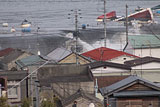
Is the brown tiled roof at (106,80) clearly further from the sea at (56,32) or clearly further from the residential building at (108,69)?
the sea at (56,32)

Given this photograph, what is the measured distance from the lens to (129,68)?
29.9 ft

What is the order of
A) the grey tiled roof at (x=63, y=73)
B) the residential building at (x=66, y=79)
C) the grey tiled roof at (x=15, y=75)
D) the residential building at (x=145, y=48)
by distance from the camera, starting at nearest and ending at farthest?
the residential building at (x=66, y=79) → the grey tiled roof at (x=63, y=73) → the grey tiled roof at (x=15, y=75) → the residential building at (x=145, y=48)

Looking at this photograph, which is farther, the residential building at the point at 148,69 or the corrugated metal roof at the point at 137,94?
the residential building at the point at 148,69

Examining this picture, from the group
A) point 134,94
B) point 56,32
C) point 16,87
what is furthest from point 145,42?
point 56,32

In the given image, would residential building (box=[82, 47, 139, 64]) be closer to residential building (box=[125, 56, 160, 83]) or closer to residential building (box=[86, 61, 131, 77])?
residential building (box=[125, 56, 160, 83])

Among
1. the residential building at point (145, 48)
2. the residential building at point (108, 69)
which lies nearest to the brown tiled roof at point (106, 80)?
the residential building at point (108, 69)

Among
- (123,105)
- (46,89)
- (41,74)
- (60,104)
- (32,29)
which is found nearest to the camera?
(123,105)

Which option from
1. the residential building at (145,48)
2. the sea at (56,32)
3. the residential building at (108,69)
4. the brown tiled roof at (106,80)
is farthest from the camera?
the sea at (56,32)

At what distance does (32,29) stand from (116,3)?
15008 millimetres

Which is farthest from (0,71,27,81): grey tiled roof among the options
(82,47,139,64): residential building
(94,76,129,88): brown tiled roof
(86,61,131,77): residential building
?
(82,47,139,64): residential building

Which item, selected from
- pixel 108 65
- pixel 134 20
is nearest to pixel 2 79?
pixel 108 65

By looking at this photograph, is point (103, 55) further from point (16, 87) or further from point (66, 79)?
point (66, 79)

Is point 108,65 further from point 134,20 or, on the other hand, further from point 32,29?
point 134,20

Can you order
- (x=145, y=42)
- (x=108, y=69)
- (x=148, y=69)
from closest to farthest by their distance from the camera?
(x=108, y=69) < (x=148, y=69) < (x=145, y=42)
